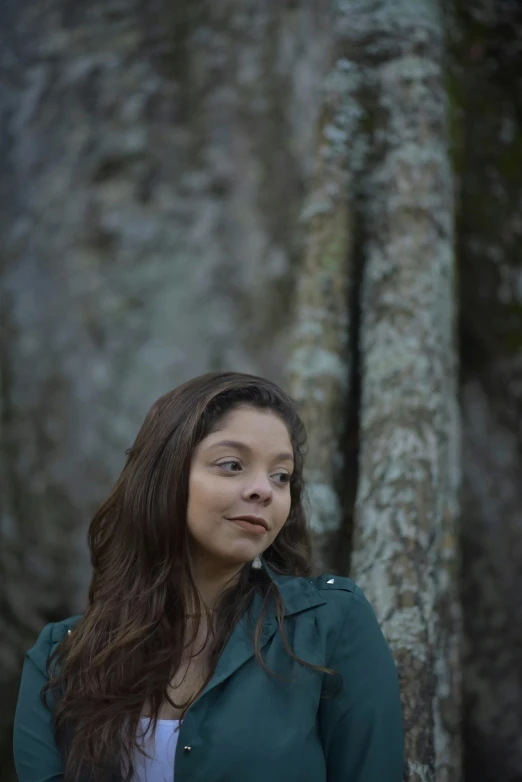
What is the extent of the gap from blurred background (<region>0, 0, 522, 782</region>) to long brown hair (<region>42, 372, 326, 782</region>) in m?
0.58

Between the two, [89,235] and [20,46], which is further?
[20,46]

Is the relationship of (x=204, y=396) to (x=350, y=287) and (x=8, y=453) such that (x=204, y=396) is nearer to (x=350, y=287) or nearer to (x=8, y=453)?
(x=350, y=287)

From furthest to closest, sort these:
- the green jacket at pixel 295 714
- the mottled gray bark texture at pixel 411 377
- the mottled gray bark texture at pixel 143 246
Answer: the mottled gray bark texture at pixel 143 246 → the mottled gray bark texture at pixel 411 377 → the green jacket at pixel 295 714

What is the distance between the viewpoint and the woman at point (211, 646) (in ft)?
5.50

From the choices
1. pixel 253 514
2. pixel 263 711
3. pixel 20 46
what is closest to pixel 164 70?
pixel 20 46

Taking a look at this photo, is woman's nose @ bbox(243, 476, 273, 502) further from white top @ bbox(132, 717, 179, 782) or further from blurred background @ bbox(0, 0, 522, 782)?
blurred background @ bbox(0, 0, 522, 782)

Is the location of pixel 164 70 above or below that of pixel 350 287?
above

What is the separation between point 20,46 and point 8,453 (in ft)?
6.31

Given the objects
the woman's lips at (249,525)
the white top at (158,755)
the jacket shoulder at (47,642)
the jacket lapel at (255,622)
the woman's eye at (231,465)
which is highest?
the woman's eye at (231,465)

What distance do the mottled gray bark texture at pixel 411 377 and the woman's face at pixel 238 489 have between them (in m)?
0.59

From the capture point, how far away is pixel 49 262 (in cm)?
392

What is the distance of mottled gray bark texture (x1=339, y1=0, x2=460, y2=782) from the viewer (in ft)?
7.23

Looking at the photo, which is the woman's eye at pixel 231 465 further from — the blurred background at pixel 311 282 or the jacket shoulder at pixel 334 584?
the blurred background at pixel 311 282

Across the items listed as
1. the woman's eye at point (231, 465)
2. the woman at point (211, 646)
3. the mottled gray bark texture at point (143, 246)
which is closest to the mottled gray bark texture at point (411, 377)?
the woman at point (211, 646)
